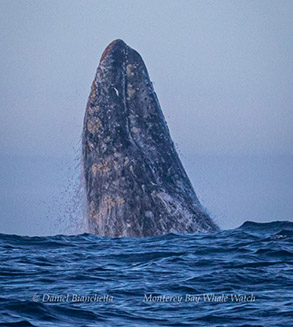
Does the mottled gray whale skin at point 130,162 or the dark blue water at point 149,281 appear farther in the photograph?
the mottled gray whale skin at point 130,162

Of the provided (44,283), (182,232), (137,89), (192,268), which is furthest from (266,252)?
(137,89)

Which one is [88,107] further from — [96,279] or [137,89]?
[96,279]

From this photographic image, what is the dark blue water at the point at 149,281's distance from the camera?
20.7ft

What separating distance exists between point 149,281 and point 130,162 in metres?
5.26

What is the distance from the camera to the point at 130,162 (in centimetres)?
1288

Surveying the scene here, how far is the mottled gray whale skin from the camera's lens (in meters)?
12.4

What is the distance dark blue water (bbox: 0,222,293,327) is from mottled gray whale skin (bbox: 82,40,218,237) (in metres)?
0.67

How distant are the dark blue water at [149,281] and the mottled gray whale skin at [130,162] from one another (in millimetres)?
674

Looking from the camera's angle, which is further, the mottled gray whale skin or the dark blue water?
the mottled gray whale skin

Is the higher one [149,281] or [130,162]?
[130,162]

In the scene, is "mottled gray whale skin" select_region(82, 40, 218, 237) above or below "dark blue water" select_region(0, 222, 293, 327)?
above

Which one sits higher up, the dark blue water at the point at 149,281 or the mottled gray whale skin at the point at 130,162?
the mottled gray whale skin at the point at 130,162

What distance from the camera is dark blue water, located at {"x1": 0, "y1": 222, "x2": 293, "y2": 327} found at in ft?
20.7

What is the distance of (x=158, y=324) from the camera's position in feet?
19.7
